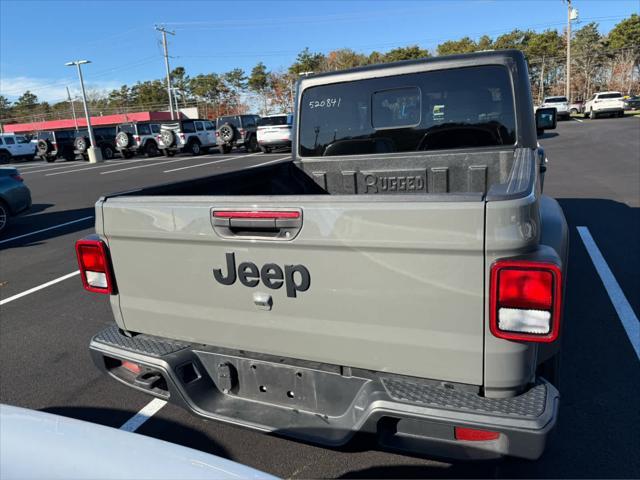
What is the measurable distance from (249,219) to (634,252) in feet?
18.0

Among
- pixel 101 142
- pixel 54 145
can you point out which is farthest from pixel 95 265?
pixel 54 145

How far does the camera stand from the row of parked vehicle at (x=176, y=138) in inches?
971

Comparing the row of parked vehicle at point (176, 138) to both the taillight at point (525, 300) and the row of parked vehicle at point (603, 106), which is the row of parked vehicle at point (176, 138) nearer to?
the row of parked vehicle at point (603, 106)

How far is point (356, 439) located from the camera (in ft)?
6.66

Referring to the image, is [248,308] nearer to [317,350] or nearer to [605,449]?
[317,350]

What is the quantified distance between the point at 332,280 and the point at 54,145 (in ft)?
107

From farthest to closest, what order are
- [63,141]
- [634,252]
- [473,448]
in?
[63,141] → [634,252] → [473,448]

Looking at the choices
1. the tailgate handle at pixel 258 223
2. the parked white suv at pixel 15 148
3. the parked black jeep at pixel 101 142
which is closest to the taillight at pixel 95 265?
the tailgate handle at pixel 258 223

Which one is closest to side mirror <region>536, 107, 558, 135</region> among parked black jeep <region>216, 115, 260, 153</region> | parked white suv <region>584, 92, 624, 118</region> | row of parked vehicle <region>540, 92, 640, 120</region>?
parked black jeep <region>216, 115, 260, 153</region>

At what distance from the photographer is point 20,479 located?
1418mm

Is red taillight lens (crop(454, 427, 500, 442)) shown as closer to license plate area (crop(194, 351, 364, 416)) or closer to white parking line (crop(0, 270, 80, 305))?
license plate area (crop(194, 351, 364, 416))

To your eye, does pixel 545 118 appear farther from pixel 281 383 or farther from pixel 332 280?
pixel 281 383

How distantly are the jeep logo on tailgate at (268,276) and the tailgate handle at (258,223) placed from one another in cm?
12

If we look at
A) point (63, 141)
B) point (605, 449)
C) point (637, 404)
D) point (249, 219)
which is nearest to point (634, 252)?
point (637, 404)
